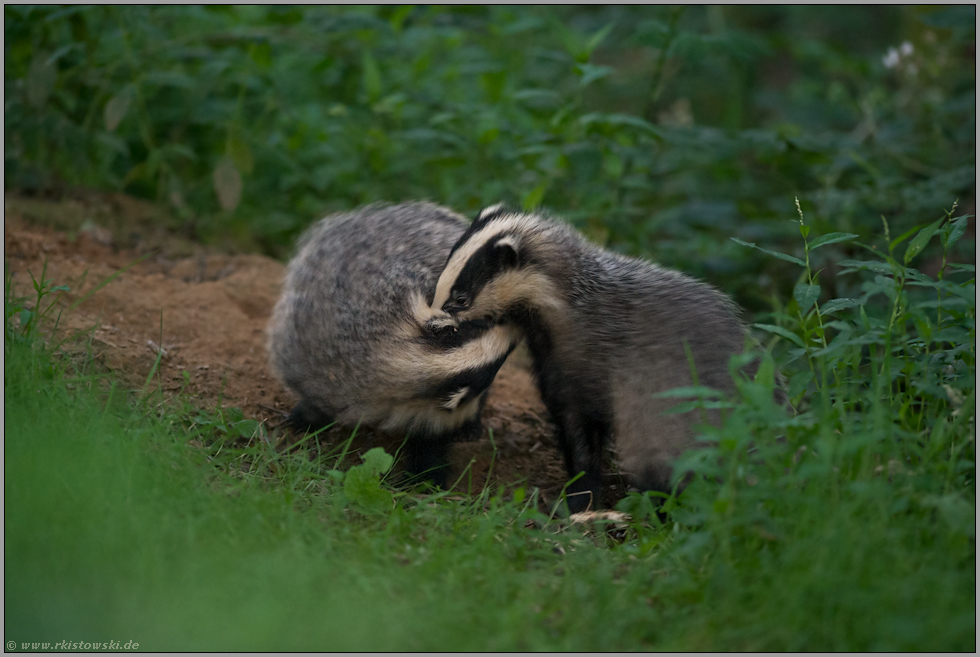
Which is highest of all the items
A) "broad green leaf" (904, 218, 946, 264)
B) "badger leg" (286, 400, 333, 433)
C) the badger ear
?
"broad green leaf" (904, 218, 946, 264)

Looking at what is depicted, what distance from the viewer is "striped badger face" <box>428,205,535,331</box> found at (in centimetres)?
378

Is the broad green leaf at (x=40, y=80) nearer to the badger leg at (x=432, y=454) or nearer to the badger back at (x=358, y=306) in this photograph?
the badger back at (x=358, y=306)

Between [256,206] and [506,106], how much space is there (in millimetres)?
2118

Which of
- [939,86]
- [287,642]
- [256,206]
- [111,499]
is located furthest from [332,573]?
[939,86]

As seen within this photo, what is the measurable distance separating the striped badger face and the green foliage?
130cm

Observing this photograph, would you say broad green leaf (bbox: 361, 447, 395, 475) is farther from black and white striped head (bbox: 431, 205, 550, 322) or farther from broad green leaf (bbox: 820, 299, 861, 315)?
broad green leaf (bbox: 820, 299, 861, 315)

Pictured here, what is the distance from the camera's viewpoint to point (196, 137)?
6.32 meters

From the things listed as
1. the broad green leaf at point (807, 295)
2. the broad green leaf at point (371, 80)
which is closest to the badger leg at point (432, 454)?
the broad green leaf at point (807, 295)

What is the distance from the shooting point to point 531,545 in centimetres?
326

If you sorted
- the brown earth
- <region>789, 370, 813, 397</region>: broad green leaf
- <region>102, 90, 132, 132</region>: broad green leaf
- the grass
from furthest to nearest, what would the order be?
<region>102, 90, 132, 132</region>: broad green leaf → the brown earth → <region>789, 370, 813, 397</region>: broad green leaf → the grass

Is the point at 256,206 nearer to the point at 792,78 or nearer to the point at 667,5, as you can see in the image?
the point at 667,5

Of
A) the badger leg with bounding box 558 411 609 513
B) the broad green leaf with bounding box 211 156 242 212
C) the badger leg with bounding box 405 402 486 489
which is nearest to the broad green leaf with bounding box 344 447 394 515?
the badger leg with bounding box 405 402 486 489

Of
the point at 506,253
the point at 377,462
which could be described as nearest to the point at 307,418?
the point at 377,462

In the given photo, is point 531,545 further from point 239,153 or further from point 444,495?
point 239,153
